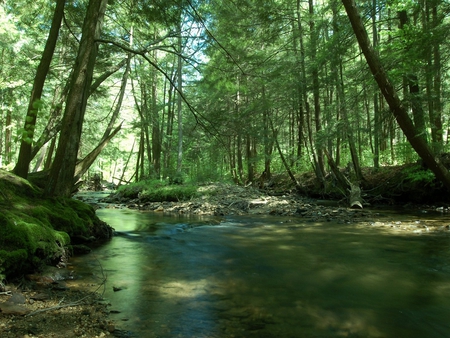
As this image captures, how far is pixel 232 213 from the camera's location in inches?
457

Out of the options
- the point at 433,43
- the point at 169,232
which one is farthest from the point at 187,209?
the point at 433,43

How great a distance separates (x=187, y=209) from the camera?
1246 cm

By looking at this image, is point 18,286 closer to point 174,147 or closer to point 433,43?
point 433,43

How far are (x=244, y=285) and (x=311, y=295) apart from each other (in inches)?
33.5

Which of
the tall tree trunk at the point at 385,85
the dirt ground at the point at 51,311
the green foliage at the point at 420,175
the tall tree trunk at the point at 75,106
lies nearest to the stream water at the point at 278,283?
the dirt ground at the point at 51,311

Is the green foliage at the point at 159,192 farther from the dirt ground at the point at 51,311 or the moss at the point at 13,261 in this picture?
the dirt ground at the point at 51,311

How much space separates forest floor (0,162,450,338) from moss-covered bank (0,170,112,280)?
29cm

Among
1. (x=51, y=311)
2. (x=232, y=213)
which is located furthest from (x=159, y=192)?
(x=51, y=311)

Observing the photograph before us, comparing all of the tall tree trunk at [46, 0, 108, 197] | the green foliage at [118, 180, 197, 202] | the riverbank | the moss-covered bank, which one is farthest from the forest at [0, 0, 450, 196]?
the green foliage at [118, 180, 197, 202]

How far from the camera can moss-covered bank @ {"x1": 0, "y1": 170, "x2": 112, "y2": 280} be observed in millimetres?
3602

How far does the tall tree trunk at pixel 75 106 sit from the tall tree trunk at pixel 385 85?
5.65 metres

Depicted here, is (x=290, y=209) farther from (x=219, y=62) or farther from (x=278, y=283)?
(x=278, y=283)

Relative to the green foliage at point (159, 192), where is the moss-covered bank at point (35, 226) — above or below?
below

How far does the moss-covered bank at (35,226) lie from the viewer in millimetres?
3602
